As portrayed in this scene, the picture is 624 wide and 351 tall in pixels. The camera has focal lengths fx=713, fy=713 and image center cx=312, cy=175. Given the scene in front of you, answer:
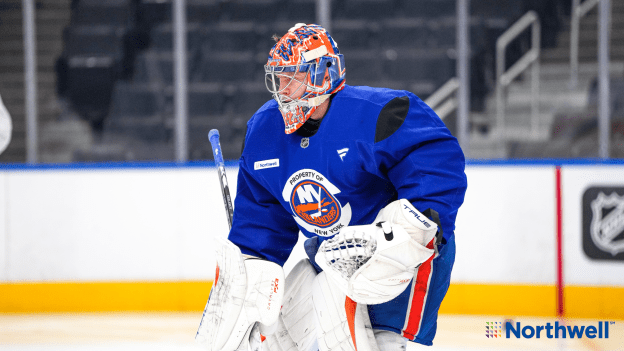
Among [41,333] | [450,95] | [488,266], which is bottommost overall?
[41,333]

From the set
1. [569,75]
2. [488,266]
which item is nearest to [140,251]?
[488,266]

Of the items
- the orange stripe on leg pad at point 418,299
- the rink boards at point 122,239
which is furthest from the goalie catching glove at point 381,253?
the rink boards at point 122,239

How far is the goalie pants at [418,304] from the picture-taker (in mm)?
1506

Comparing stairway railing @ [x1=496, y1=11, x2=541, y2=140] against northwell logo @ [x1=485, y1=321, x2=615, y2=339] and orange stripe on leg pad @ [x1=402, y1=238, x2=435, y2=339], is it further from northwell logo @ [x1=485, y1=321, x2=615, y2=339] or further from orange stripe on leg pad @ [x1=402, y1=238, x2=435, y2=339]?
orange stripe on leg pad @ [x1=402, y1=238, x2=435, y2=339]

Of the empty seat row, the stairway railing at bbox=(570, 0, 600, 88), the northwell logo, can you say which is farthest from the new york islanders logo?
the stairway railing at bbox=(570, 0, 600, 88)

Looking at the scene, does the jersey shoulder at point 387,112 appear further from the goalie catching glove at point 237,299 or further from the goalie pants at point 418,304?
the goalie catching glove at point 237,299

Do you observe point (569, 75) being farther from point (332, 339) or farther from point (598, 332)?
point (332, 339)

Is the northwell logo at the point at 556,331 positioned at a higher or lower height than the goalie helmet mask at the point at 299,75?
lower

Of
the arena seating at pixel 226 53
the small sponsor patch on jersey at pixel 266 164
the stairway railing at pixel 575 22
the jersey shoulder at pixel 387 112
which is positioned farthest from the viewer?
the arena seating at pixel 226 53

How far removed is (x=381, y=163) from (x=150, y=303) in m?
2.86

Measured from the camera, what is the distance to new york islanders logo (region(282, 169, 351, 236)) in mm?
1521

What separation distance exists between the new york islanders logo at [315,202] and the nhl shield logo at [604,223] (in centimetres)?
248

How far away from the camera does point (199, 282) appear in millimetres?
3975

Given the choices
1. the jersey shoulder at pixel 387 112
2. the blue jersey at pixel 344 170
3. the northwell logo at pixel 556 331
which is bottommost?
the northwell logo at pixel 556 331
